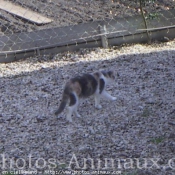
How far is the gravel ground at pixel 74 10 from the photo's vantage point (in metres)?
8.98

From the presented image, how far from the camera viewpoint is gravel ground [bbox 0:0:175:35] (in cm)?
898

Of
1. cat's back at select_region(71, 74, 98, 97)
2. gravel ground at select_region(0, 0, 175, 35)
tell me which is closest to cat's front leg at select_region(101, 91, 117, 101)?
cat's back at select_region(71, 74, 98, 97)

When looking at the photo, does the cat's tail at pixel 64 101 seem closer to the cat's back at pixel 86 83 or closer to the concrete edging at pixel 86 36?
the cat's back at pixel 86 83

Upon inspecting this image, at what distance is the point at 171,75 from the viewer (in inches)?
285

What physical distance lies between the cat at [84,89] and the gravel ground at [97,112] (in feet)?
0.38

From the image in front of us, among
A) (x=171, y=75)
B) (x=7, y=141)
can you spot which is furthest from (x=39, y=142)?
→ (x=171, y=75)

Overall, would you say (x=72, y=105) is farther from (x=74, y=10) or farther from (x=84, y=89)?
(x=74, y=10)

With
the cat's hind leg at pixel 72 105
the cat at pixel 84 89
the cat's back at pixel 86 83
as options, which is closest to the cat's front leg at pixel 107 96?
the cat at pixel 84 89

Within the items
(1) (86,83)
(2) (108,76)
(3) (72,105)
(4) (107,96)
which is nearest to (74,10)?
(2) (108,76)

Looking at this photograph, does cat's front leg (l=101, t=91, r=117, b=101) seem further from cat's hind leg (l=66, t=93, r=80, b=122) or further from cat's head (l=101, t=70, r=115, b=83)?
cat's hind leg (l=66, t=93, r=80, b=122)

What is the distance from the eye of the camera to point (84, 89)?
20.1 ft

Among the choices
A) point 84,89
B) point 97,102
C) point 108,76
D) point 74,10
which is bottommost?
point 97,102

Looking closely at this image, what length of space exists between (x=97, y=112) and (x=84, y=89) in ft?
1.01

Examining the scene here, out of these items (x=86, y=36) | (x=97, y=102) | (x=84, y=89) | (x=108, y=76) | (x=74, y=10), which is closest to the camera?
(x=84, y=89)
